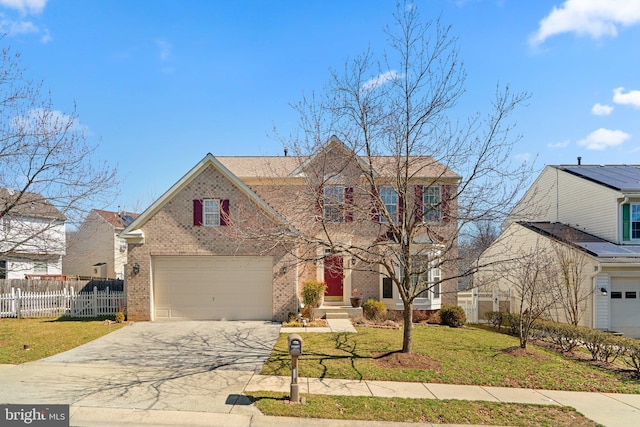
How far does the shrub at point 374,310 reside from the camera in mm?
16031

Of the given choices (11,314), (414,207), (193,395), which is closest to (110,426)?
(193,395)

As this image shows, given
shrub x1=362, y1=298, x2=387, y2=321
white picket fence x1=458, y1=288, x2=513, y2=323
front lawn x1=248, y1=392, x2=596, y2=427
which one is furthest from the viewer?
white picket fence x1=458, y1=288, x2=513, y2=323

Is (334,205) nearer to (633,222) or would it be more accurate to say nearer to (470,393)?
(470,393)

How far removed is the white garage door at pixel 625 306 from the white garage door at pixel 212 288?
15492 millimetres

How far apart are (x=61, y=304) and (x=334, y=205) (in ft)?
49.7

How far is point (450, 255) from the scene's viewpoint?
1072 centimetres

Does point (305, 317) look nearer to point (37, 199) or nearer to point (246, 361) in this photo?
point (246, 361)

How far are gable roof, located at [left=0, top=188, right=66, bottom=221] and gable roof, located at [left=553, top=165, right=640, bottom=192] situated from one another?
24.0m

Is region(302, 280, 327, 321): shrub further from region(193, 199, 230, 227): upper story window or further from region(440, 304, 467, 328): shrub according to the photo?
region(440, 304, 467, 328): shrub

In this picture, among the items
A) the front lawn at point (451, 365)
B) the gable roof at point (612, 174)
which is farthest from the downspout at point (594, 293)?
the front lawn at point (451, 365)

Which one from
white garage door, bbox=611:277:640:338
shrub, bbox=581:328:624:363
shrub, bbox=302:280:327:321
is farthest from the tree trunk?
white garage door, bbox=611:277:640:338

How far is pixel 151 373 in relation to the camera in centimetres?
895

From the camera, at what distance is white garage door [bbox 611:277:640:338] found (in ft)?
57.0

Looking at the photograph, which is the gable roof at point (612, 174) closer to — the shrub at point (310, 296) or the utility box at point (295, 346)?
the shrub at point (310, 296)
